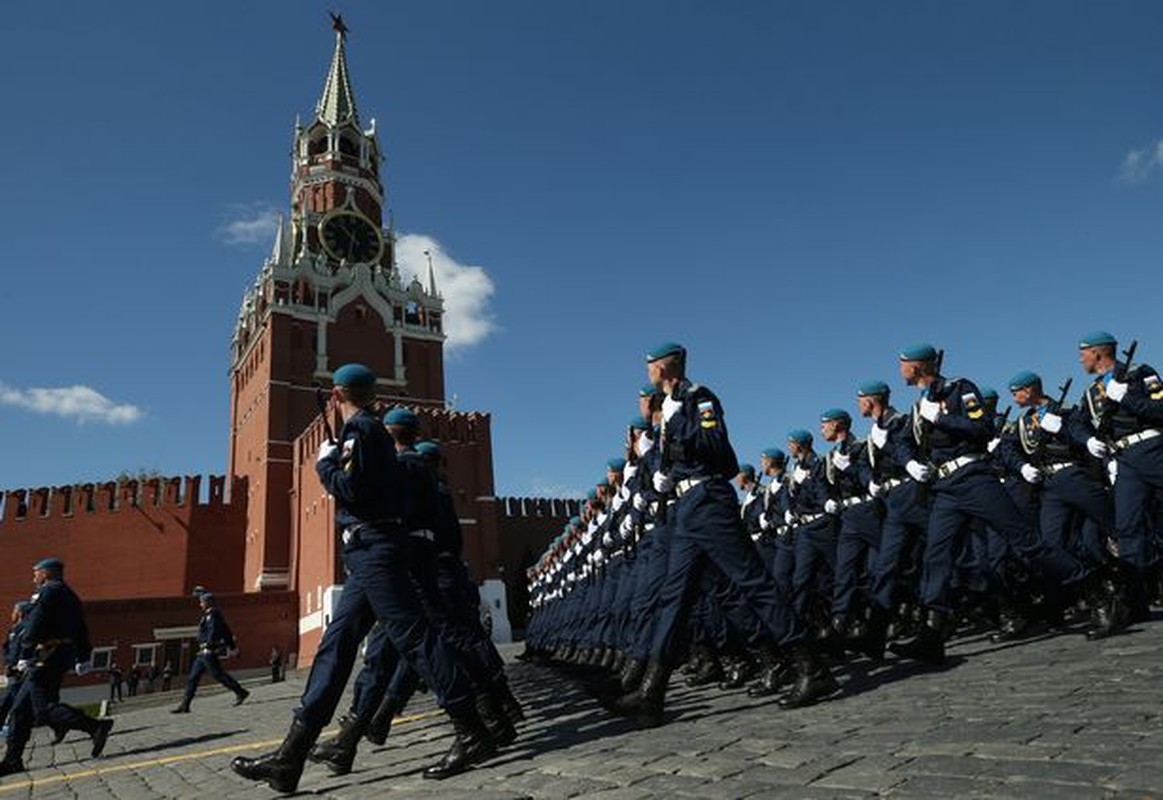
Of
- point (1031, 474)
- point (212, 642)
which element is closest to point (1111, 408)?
point (1031, 474)

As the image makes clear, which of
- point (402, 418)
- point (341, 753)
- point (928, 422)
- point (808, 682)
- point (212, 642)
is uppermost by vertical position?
point (402, 418)

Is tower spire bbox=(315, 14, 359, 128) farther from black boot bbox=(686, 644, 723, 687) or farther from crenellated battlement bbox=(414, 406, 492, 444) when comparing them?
black boot bbox=(686, 644, 723, 687)

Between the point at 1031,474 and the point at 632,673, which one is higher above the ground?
the point at 1031,474

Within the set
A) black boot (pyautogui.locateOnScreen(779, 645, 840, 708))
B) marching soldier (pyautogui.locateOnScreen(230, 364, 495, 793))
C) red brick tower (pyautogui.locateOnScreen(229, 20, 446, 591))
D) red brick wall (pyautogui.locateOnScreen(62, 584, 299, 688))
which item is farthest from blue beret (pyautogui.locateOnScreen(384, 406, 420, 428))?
red brick tower (pyautogui.locateOnScreen(229, 20, 446, 591))

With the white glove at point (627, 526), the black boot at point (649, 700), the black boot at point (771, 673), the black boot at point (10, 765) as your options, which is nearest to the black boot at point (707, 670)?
the white glove at point (627, 526)

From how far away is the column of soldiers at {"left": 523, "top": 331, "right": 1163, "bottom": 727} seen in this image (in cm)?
493

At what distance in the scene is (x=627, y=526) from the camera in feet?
29.1

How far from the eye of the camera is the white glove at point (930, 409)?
6.12 metres

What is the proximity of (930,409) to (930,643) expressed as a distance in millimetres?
1596

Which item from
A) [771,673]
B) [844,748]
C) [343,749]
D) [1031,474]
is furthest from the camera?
[1031,474]

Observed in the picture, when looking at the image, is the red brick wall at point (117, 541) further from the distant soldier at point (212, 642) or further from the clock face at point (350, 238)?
the distant soldier at point (212, 642)

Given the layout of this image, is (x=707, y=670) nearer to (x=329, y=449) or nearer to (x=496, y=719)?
(x=496, y=719)

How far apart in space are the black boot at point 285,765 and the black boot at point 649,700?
162 centimetres

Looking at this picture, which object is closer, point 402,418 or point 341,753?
point 341,753
